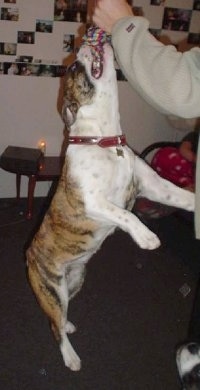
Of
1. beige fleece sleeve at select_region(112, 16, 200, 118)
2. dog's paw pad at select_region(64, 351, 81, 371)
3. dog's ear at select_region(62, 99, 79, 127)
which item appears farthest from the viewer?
dog's paw pad at select_region(64, 351, 81, 371)

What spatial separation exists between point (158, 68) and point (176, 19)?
338 cm

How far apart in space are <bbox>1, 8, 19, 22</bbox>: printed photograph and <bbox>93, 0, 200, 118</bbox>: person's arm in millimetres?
2730

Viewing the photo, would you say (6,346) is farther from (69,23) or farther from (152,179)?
(69,23)

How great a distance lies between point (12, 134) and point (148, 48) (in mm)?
3039

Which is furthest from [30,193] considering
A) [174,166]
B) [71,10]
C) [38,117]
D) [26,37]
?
[71,10]

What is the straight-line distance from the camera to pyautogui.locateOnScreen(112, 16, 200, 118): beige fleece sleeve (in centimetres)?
118

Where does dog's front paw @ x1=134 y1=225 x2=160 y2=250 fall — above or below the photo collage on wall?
below

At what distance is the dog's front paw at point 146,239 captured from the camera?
1.50 metres

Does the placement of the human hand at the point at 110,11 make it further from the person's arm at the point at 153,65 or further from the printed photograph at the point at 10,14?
the printed photograph at the point at 10,14

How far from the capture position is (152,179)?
5.87 feet

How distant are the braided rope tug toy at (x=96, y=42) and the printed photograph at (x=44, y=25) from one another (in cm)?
251

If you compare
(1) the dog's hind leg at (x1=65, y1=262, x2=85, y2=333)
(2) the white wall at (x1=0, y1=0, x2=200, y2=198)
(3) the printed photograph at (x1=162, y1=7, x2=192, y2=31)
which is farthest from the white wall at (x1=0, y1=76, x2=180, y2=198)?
(1) the dog's hind leg at (x1=65, y1=262, x2=85, y2=333)

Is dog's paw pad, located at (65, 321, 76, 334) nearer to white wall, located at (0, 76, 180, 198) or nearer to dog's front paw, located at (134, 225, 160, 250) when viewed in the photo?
dog's front paw, located at (134, 225, 160, 250)

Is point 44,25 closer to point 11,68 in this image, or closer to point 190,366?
point 11,68
